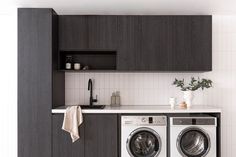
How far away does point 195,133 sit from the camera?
3125 mm

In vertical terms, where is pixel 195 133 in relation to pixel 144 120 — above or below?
below

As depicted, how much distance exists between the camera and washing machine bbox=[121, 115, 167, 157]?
309cm

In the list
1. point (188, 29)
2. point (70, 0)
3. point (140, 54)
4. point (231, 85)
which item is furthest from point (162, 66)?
point (70, 0)

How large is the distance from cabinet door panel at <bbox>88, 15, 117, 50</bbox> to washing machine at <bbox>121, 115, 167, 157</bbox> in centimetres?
103

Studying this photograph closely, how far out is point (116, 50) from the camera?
3.43m

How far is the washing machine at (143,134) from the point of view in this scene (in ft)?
10.1

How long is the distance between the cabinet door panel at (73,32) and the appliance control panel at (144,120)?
1142mm

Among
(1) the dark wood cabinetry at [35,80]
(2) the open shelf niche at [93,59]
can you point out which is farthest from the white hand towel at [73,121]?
(2) the open shelf niche at [93,59]

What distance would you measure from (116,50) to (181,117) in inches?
48.9

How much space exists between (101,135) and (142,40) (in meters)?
1.39

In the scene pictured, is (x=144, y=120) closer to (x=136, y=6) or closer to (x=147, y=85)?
(x=147, y=85)

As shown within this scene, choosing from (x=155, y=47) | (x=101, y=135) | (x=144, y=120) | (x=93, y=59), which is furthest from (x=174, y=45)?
(x=101, y=135)

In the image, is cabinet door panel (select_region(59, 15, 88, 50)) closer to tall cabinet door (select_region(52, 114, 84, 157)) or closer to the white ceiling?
the white ceiling

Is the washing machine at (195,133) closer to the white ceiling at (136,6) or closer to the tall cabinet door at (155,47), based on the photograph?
the tall cabinet door at (155,47)
